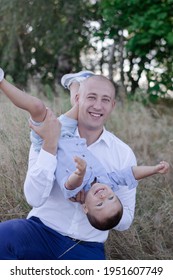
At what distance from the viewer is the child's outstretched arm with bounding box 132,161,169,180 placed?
2.86 meters

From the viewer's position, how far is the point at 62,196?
298 cm

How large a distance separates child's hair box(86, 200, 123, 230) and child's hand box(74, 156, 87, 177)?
0.27 m

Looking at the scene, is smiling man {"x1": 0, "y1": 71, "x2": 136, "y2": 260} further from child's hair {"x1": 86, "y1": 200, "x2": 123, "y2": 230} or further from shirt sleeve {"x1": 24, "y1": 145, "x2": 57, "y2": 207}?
child's hair {"x1": 86, "y1": 200, "x2": 123, "y2": 230}

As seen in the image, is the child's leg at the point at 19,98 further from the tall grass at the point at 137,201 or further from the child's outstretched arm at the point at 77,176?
the tall grass at the point at 137,201

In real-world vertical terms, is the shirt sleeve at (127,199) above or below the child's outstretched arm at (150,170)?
below

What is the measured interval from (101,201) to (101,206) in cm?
Result: 2

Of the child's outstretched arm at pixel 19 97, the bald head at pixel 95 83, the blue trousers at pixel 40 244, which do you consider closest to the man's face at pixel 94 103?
the bald head at pixel 95 83

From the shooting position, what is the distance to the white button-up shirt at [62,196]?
279cm

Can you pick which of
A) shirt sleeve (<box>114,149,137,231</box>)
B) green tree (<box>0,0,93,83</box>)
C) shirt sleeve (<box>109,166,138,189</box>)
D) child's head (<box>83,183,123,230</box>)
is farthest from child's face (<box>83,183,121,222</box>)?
green tree (<box>0,0,93,83</box>)

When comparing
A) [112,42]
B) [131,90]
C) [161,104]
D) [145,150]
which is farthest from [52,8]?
[145,150]

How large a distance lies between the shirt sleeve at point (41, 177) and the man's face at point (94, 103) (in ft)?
1.13

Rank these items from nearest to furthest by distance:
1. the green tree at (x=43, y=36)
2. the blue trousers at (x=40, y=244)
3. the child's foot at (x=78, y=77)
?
the blue trousers at (x=40, y=244)
the child's foot at (x=78, y=77)
the green tree at (x=43, y=36)

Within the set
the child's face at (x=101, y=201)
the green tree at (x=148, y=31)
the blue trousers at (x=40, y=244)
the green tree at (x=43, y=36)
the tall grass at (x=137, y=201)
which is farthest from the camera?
the green tree at (x=43, y=36)

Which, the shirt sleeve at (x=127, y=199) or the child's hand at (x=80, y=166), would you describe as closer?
the child's hand at (x=80, y=166)
